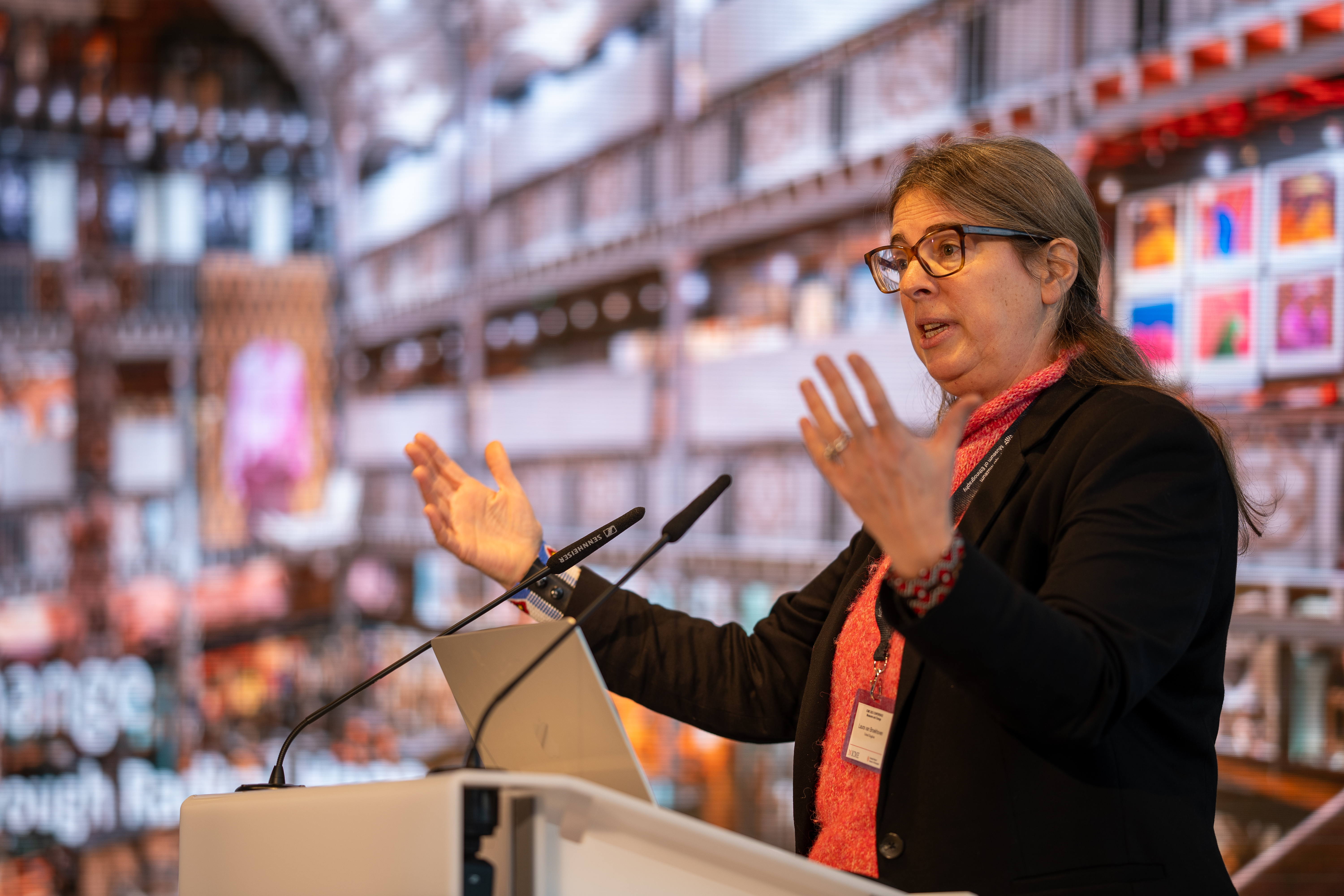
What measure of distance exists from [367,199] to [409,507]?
3.49 feet

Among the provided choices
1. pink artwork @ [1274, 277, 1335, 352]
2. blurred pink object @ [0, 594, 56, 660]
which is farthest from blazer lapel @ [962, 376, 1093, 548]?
blurred pink object @ [0, 594, 56, 660]

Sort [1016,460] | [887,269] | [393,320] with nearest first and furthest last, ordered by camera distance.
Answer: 1. [1016,460]
2. [887,269]
3. [393,320]

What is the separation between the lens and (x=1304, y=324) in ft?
8.74

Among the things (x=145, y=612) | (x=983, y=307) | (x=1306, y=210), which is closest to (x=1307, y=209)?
(x=1306, y=210)

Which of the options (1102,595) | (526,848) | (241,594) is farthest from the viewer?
(241,594)

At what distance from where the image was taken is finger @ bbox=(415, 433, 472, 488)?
4.89ft

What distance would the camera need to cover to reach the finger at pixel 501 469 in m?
1.48

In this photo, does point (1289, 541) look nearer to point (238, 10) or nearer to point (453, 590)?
point (453, 590)

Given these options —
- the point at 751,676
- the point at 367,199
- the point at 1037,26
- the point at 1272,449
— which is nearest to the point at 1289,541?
the point at 1272,449

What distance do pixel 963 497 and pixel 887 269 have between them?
350 mm

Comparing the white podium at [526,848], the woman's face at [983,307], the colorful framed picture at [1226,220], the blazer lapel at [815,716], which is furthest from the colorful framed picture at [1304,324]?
the white podium at [526,848]

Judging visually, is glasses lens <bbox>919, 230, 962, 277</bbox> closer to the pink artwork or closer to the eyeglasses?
the eyeglasses

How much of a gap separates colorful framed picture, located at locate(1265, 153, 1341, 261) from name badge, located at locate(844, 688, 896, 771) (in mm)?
2142

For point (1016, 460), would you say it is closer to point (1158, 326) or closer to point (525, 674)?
point (525, 674)
